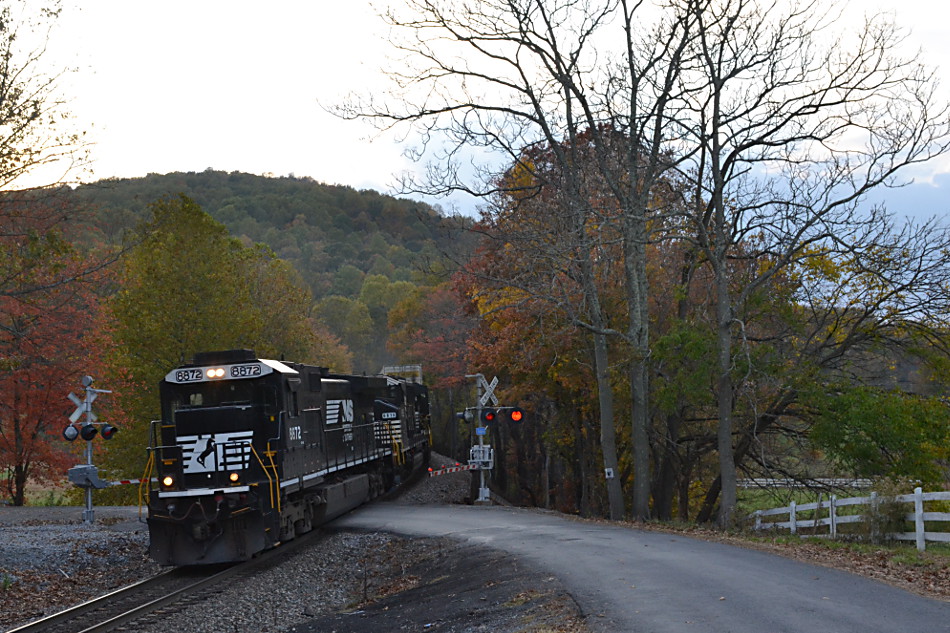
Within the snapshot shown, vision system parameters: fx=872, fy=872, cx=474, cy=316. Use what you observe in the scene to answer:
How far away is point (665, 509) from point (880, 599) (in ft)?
→ 64.9

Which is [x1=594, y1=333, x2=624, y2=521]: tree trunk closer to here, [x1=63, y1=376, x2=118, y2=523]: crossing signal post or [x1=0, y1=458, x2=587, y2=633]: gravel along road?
[x1=0, y1=458, x2=587, y2=633]: gravel along road

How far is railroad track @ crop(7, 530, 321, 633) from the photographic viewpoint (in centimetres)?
1198

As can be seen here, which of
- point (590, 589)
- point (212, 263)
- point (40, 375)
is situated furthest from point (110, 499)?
point (590, 589)

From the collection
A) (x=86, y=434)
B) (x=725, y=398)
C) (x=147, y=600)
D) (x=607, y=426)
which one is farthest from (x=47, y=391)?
(x=725, y=398)

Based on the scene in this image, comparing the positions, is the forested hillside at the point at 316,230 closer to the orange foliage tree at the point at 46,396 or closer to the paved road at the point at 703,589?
the orange foliage tree at the point at 46,396

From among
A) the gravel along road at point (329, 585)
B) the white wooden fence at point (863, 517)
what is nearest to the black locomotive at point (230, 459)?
the gravel along road at point (329, 585)

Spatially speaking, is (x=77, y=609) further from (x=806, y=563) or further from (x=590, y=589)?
(x=806, y=563)

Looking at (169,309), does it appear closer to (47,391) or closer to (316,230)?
(47,391)

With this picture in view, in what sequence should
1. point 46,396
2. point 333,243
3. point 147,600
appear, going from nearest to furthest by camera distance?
point 147,600, point 46,396, point 333,243

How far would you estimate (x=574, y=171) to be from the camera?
2302cm

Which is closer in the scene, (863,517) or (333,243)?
(863,517)

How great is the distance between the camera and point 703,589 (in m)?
10.6

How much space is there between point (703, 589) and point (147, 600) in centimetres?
864

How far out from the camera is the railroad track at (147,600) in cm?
1198
